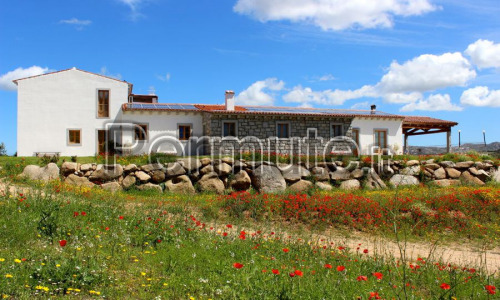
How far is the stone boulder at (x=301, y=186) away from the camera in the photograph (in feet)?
51.7

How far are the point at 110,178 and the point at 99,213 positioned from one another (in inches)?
339

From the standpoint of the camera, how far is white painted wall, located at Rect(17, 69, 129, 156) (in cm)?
2383

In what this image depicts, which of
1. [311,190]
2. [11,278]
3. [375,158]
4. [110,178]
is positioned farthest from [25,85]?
[11,278]

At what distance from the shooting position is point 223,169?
16281 millimetres

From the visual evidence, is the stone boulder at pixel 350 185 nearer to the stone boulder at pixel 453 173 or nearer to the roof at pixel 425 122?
the stone boulder at pixel 453 173

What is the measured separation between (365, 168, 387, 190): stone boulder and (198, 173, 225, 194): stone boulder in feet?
21.8

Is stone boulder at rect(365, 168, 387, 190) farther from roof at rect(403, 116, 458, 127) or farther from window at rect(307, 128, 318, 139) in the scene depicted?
roof at rect(403, 116, 458, 127)

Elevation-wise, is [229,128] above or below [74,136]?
above

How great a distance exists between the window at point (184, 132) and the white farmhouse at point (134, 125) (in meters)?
0.07

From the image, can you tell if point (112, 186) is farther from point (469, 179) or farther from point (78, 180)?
point (469, 179)

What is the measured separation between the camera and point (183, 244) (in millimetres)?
6043

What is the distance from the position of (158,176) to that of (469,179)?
50.9ft

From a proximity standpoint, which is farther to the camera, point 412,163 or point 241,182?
point 412,163

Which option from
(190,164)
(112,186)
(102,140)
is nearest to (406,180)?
(190,164)
